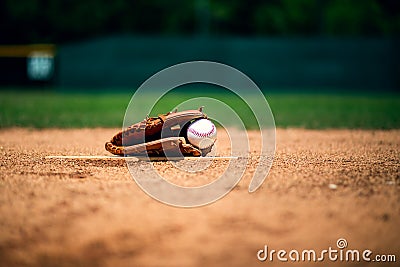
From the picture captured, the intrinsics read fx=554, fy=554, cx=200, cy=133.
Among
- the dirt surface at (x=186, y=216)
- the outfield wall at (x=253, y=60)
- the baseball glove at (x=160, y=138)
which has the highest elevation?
the outfield wall at (x=253, y=60)

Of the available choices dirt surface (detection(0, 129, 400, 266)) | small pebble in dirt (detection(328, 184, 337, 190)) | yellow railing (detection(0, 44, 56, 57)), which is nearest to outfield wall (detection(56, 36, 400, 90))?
yellow railing (detection(0, 44, 56, 57))

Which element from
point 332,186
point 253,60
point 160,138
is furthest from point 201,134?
point 253,60

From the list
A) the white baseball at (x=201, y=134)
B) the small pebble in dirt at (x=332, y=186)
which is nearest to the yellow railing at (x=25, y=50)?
the white baseball at (x=201, y=134)

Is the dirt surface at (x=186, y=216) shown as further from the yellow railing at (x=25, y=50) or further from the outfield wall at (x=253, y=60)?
the yellow railing at (x=25, y=50)

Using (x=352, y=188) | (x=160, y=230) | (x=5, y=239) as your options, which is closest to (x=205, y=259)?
(x=160, y=230)

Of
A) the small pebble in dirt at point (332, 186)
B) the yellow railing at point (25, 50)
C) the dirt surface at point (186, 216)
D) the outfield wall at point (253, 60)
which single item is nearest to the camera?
the dirt surface at point (186, 216)

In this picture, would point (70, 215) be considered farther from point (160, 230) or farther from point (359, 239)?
point (359, 239)

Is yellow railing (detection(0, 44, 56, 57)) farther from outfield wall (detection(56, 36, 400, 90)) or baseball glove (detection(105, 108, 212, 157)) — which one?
baseball glove (detection(105, 108, 212, 157))
